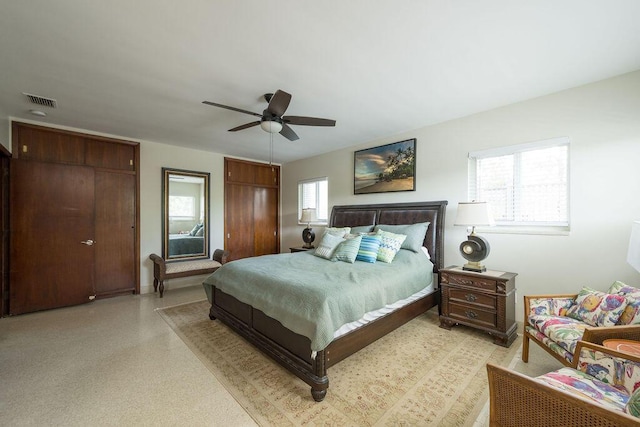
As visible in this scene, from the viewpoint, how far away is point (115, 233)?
4363mm

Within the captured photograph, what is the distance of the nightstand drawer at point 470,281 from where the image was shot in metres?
2.78

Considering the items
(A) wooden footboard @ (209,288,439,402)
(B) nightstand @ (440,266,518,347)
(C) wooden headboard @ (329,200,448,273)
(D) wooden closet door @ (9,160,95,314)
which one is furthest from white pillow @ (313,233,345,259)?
(D) wooden closet door @ (9,160,95,314)

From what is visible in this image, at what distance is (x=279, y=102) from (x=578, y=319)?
323cm

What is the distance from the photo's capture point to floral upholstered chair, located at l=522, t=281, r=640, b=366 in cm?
162

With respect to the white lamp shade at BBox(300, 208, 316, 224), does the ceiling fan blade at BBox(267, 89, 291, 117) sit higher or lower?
higher

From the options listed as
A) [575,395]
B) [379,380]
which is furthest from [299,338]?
[575,395]

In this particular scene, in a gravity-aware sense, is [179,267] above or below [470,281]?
below

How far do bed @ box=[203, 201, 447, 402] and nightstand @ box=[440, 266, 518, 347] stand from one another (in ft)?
0.97

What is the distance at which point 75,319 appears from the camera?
3432mm

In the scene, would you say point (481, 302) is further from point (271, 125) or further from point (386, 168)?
point (271, 125)

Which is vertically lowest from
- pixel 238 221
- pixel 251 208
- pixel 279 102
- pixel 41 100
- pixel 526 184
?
pixel 238 221

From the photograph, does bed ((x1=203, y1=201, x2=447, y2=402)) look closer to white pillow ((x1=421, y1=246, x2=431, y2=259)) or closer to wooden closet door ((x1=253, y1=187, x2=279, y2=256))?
white pillow ((x1=421, y1=246, x2=431, y2=259))

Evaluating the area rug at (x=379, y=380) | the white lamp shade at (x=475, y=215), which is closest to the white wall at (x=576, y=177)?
the white lamp shade at (x=475, y=215)

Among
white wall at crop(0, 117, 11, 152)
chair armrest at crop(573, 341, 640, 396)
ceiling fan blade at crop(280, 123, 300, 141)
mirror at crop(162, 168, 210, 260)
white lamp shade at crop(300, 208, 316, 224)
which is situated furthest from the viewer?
white lamp shade at crop(300, 208, 316, 224)
